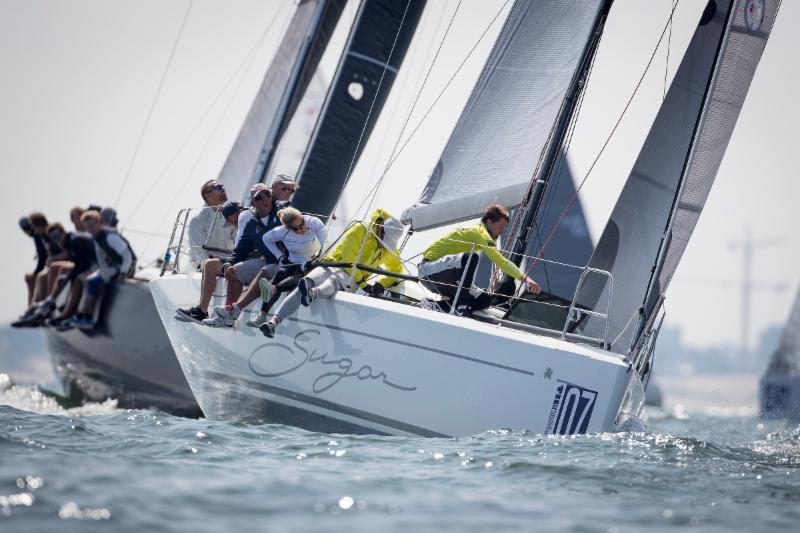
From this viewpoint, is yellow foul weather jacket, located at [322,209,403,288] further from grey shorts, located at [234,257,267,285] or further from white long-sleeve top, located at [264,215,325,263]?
grey shorts, located at [234,257,267,285]

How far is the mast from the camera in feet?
24.5

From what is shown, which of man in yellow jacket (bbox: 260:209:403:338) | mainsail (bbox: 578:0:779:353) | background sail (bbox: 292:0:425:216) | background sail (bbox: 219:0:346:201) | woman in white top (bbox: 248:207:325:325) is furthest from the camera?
background sail (bbox: 219:0:346:201)

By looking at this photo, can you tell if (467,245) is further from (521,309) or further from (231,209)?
(231,209)

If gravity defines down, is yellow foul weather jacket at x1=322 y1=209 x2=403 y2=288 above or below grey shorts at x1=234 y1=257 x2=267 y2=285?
above

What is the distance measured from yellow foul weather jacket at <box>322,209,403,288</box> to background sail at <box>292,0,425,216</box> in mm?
3057

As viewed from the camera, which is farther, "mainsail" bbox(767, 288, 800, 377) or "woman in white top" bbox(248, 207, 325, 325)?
"mainsail" bbox(767, 288, 800, 377)

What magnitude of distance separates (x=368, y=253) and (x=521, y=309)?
1138 millimetres

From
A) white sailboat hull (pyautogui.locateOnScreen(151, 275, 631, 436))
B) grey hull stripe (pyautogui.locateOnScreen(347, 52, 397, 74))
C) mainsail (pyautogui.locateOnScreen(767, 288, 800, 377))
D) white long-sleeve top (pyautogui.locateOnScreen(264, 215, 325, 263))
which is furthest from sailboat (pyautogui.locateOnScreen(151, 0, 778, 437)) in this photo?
mainsail (pyautogui.locateOnScreen(767, 288, 800, 377))

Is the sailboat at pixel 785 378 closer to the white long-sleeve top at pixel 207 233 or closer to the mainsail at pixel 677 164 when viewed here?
the mainsail at pixel 677 164

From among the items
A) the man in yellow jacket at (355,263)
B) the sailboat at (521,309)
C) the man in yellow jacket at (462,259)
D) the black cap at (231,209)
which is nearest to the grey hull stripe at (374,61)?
the sailboat at (521,309)

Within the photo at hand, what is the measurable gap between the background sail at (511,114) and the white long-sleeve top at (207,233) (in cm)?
178

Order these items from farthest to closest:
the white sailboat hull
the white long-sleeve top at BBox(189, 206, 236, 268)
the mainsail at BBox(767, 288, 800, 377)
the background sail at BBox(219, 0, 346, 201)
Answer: the mainsail at BBox(767, 288, 800, 377) → the background sail at BBox(219, 0, 346, 201) → the white long-sleeve top at BBox(189, 206, 236, 268) → the white sailboat hull

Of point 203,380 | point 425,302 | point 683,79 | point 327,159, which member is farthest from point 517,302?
point 327,159

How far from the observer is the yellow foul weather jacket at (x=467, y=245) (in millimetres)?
6367
